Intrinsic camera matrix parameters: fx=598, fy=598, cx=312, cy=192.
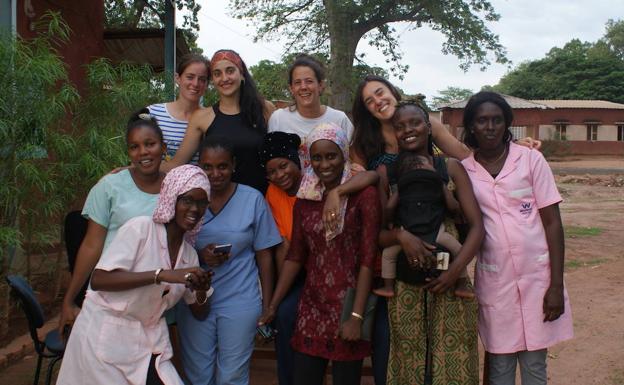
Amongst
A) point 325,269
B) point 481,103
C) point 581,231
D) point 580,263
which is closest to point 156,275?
point 325,269

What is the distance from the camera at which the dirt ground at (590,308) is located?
452 cm

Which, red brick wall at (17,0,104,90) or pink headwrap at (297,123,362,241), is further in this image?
red brick wall at (17,0,104,90)

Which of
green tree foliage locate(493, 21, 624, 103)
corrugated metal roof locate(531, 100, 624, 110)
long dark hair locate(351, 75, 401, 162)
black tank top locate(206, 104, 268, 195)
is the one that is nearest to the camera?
long dark hair locate(351, 75, 401, 162)

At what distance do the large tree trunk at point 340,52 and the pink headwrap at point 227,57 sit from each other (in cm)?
1361

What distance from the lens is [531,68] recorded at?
152 feet

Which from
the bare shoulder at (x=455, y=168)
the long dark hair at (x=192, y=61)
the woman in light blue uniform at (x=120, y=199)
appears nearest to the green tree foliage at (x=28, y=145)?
the long dark hair at (x=192, y=61)

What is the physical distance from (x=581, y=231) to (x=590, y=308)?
5884 millimetres

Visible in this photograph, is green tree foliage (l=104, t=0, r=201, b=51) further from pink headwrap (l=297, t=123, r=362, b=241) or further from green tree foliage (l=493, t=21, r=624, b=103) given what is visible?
green tree foliage (l=493, t=21, r=624, b=103)

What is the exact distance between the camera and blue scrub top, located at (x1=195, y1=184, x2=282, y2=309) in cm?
297

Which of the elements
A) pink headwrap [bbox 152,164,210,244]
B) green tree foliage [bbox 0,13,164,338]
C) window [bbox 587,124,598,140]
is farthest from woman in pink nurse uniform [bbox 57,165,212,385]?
window [bbox 587,124,598,140]

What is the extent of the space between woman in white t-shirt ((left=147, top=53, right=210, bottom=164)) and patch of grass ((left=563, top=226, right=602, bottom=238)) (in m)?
9.40

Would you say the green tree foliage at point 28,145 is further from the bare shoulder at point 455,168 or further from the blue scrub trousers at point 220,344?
the bare shoulder at point 455,168

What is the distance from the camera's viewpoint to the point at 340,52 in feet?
58.1

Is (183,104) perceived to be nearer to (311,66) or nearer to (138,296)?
(311,66)
